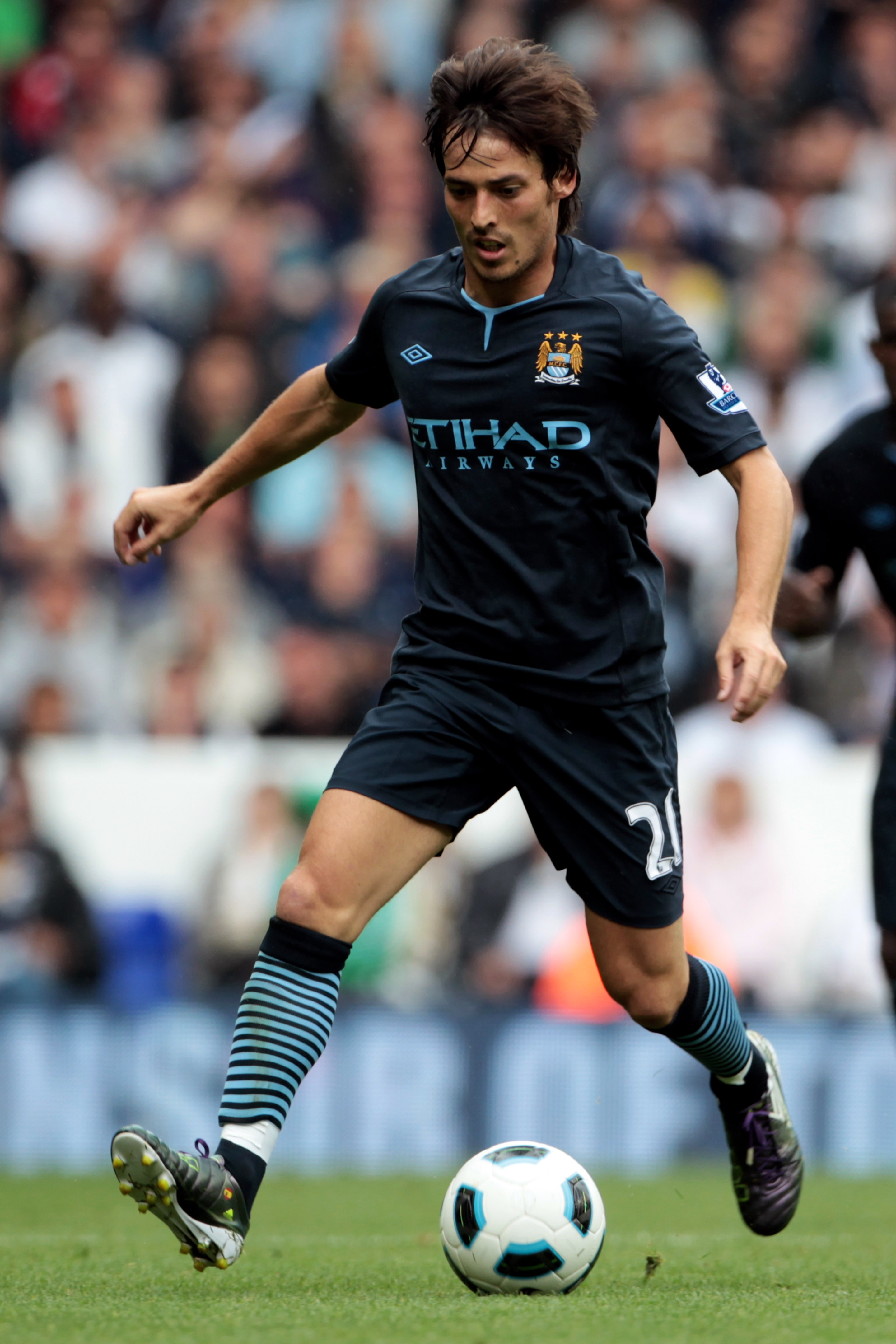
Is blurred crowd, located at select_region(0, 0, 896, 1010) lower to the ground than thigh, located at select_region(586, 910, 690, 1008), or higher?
higher

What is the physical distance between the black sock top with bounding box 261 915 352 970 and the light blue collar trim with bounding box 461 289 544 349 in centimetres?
128

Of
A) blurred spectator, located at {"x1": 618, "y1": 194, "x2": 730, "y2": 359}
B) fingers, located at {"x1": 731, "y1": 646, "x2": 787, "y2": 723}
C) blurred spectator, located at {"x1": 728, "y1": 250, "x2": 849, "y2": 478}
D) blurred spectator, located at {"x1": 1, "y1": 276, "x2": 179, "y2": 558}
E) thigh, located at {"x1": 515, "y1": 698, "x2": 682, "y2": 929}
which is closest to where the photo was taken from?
fingers, located at {"x1": 731, "y1": 646, "x2": 787, "y2": 723}

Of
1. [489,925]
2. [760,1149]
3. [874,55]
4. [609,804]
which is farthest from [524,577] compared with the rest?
[874,55]

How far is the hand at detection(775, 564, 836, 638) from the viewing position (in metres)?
5.10

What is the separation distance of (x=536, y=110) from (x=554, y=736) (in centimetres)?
129

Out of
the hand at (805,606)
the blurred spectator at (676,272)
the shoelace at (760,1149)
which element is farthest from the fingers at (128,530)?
the blurred spectator at (676,272)

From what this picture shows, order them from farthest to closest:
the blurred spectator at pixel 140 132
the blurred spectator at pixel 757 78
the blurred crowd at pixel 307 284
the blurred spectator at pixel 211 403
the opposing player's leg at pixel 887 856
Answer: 1. the blurred spectator at pixel 757 78
2. the blurred spectator at pixel 140 132
3. the blurred spectator at pixel 211 403
4. the blurred crowd at pixel 307 284
5. the opposing player's leg at pixel 887 856

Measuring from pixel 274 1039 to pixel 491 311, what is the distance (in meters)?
1.58

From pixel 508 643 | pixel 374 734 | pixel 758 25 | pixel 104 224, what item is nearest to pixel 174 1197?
pixel 374 734

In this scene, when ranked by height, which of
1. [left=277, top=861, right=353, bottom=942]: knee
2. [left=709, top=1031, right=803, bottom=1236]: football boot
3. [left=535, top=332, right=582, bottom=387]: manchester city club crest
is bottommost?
[left=709, top=1031, right=803, bottom=1236]: football boot

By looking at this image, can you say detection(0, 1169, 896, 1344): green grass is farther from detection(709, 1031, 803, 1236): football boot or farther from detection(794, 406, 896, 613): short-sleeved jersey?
detection(794, 406, 896, 613): short-sleeved jersey

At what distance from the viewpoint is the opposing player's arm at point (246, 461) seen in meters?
4.31

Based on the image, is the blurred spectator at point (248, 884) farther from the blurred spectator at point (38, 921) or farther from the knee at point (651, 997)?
the knee at point (651, 997)

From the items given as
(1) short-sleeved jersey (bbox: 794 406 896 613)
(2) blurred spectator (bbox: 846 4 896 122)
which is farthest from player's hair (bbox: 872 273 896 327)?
(2) blurred spectator (bbox: 846 4 896 122)
